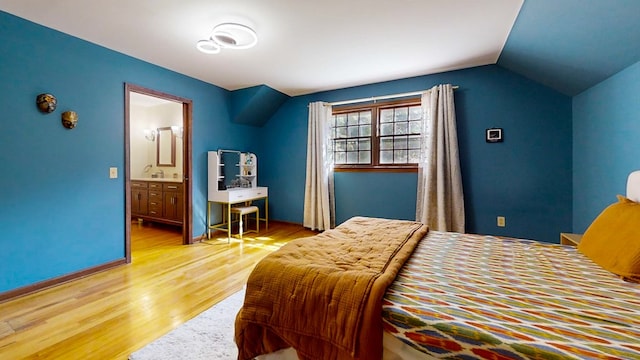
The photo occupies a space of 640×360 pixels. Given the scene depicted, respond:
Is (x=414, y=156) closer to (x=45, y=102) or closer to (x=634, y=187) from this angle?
(x=634, y=187)

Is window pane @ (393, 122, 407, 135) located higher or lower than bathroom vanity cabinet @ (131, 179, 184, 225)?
higher

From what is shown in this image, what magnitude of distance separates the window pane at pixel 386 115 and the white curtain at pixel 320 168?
0.89 metres

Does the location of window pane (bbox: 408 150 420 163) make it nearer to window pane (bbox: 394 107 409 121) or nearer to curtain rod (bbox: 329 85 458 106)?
window pane (bbox: 394 107 409 121)

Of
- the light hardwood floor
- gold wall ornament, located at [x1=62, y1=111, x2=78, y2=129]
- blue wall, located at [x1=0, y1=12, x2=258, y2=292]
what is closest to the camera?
the light hardwood floor

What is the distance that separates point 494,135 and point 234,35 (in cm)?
334

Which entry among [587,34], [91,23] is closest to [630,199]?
[587,34]

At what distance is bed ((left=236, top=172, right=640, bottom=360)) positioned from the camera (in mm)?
925

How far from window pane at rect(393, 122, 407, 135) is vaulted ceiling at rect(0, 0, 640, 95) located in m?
0.86

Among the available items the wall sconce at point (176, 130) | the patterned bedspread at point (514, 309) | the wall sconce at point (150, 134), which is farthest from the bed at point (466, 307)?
the wall sconce at point (150, 134)

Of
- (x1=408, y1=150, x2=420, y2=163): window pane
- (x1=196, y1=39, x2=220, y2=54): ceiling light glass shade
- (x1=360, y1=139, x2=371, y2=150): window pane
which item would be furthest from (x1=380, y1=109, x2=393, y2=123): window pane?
(x1=196, y1=39, x2=220, y2=54): ceiling light glass shade

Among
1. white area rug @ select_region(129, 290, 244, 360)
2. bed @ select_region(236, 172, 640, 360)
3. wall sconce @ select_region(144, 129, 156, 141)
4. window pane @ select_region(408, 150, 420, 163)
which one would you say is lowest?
white area rug @ select_region(129, 290, 244, 360)

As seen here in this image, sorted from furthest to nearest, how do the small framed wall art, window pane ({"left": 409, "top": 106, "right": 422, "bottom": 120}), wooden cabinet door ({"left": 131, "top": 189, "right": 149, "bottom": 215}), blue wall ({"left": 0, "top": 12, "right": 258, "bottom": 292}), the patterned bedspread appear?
wooden cabinet door ({"left": 131, "top": 189, "right": 149, "bottom": 215}) < window pane ({"left": 409, "top": 106, "right": 422, "bottom": 120}) < the small framed wall art < blue wall ({"left": 0, "top": 12, "right": 258, "bottom": 292}) < the patterned bedspread

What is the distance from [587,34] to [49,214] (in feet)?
16.1

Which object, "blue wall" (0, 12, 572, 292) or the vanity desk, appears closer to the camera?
"blue wall" (0, 12, 572, 292)
